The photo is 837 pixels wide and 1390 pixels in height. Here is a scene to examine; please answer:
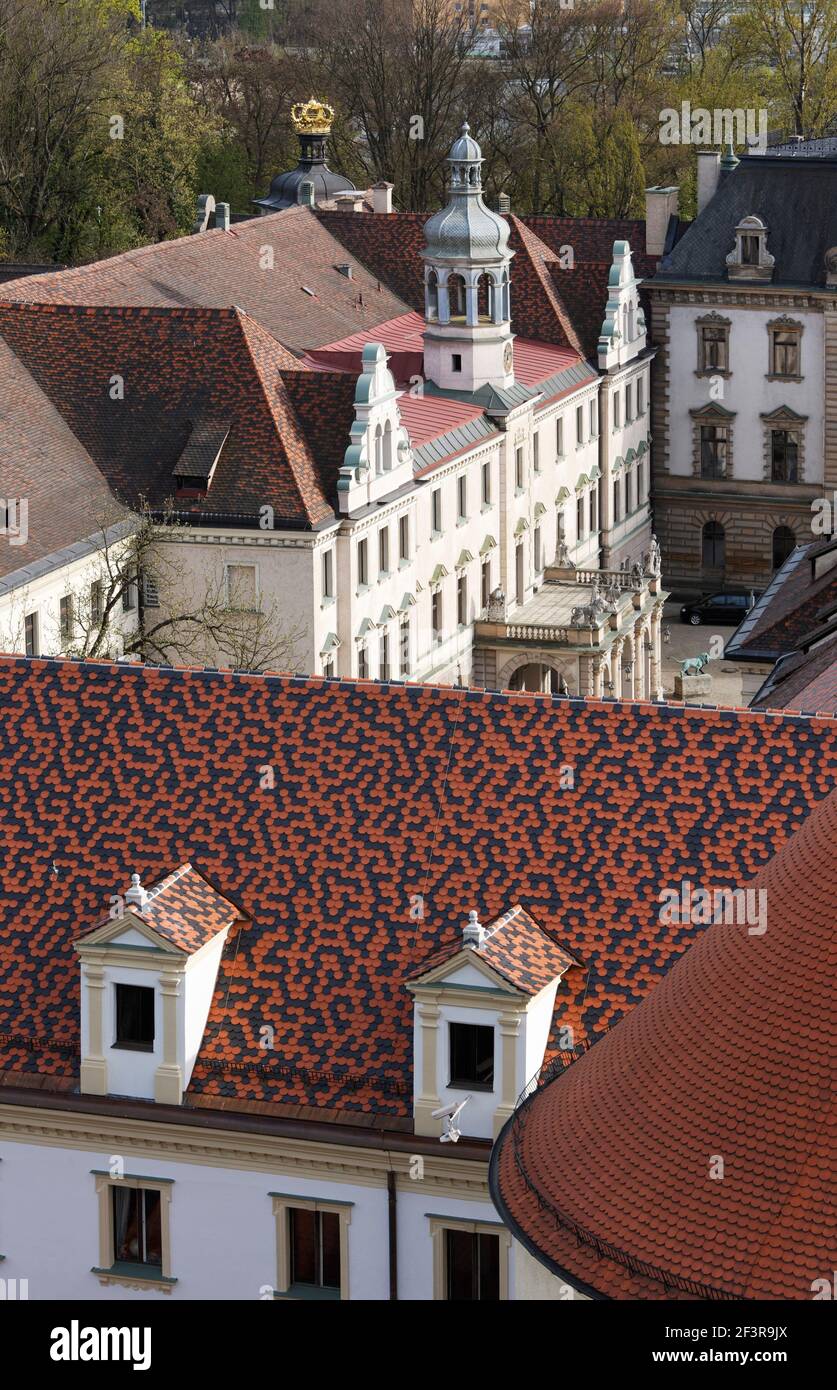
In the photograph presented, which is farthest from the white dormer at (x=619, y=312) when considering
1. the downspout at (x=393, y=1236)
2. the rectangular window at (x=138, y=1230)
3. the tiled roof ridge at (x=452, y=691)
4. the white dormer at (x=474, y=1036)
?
the downspout at (x=393, y=1236)

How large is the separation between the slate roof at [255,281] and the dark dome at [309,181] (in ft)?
43.4

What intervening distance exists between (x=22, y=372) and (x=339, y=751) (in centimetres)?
4294

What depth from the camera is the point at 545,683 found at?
92500mm

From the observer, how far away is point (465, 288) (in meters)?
94.3

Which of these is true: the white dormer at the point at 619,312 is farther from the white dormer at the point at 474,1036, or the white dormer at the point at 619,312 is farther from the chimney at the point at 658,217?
the white dormer at the point at 474,1036

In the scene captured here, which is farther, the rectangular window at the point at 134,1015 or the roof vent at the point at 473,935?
the rectangular window at the point at 134,1015

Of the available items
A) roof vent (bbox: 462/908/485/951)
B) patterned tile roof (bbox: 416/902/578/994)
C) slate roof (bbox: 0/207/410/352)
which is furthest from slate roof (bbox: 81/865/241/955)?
slate roof (bbox: 0/207/410/352)

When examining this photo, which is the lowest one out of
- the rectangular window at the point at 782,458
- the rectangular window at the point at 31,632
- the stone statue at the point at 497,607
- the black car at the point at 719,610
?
the black car at the point at 719,610

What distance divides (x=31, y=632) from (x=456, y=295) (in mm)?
25701

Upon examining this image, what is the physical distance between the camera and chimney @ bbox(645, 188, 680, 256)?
112 m

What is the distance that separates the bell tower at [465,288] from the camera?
309 feet

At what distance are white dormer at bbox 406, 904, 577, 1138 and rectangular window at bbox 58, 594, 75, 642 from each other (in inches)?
1477

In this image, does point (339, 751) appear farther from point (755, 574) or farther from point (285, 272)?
point (755, 574)
